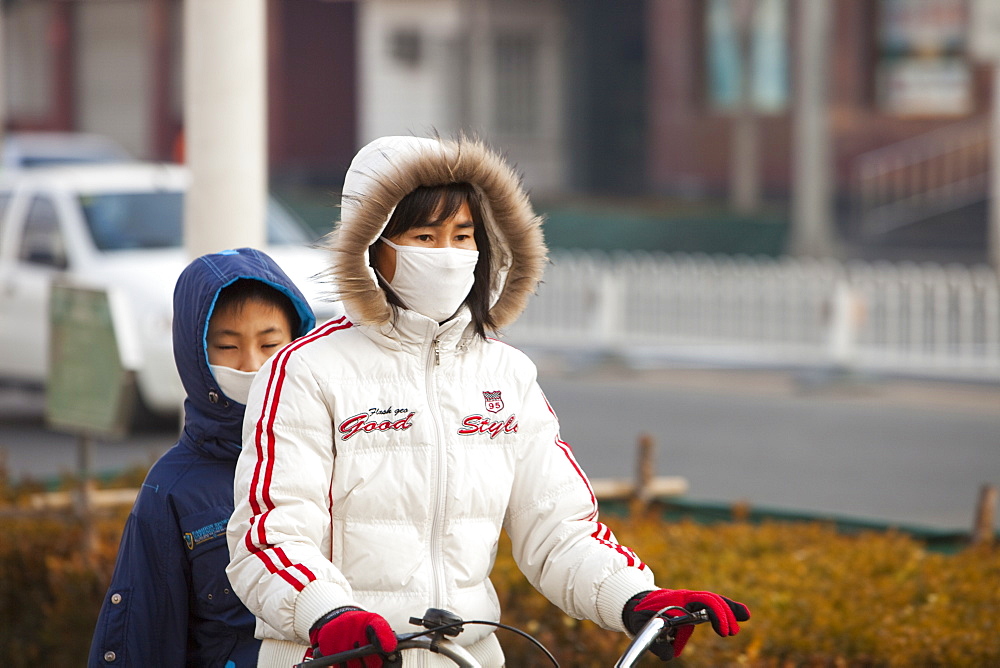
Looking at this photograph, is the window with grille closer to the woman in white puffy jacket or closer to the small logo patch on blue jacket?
the small logo patch on blue jacket

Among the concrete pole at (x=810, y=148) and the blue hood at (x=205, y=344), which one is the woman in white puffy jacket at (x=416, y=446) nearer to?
the blue hood at (x=205, y=344)

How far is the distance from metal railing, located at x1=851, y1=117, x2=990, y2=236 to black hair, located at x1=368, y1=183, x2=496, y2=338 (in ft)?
61.1

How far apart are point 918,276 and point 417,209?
10958mm

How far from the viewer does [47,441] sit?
10367 mm

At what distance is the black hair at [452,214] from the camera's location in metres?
2.57

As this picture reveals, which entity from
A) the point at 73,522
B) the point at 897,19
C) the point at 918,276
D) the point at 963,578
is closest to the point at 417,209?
the point at 963,578

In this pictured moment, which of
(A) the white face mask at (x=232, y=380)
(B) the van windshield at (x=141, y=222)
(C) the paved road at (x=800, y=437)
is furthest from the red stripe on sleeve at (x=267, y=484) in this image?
(B) the van windshield at (x=141, y=222)

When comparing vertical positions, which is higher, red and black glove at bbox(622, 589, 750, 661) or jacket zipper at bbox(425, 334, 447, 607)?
jacket zipper at bbox(425, 334, 447, 607)

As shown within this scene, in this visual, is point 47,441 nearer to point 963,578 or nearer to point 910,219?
point 963,578

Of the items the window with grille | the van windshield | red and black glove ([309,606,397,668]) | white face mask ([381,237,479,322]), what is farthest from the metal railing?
red and black glove ([309,606,397,668])

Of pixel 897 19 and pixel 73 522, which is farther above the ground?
pixel 897 19

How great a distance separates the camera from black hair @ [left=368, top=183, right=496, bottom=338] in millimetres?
2566

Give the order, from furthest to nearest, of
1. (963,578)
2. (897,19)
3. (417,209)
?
1. (897,19)
2. (963,578)
3. (417,209)

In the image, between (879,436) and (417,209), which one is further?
(879,436)
